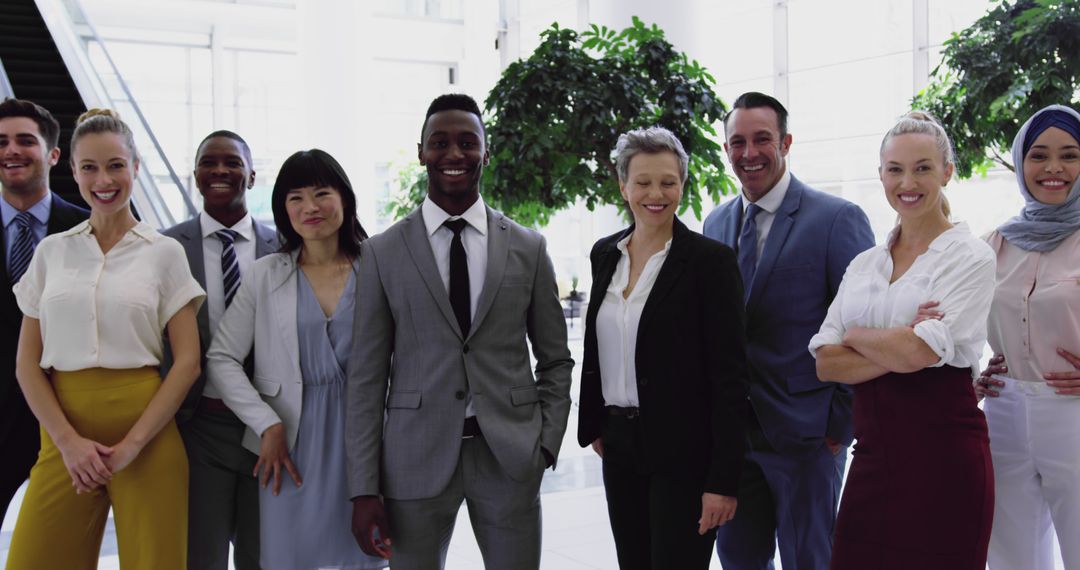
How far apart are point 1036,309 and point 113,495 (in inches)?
115

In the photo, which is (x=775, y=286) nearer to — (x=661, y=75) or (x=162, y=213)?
(x=661, y=75)

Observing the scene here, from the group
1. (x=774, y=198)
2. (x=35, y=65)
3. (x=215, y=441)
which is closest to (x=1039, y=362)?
(x=774, y=198)

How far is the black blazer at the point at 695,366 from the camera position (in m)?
2.76

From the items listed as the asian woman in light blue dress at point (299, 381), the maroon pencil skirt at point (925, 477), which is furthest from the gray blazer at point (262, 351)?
the maroon pencil skirt at point (925, 477)

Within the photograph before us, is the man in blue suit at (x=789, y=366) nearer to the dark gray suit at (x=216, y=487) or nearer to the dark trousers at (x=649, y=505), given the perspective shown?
the dark trousers at (x=649, y=505)

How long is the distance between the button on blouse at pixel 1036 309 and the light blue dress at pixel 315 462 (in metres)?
2.11

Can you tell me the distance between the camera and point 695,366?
2811 mm

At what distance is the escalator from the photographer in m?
8.50

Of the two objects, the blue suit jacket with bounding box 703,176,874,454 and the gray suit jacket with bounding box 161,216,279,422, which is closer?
the gray suit jacket with bounding box 161,216,279,422

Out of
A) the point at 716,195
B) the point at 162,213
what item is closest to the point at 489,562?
the point at 716,195

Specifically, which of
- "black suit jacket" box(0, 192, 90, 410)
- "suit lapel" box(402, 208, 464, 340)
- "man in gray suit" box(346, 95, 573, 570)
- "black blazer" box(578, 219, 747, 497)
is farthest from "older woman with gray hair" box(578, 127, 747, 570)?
"black suit jacket" box(0, 192, 90, 410)

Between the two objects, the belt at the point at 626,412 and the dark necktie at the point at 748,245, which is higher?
the dark necktie at the point at 748,245

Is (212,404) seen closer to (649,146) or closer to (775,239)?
(649,146)

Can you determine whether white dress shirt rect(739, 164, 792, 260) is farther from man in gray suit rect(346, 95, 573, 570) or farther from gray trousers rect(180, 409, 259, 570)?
gray trousers rect(180, 409, 259, 570)
